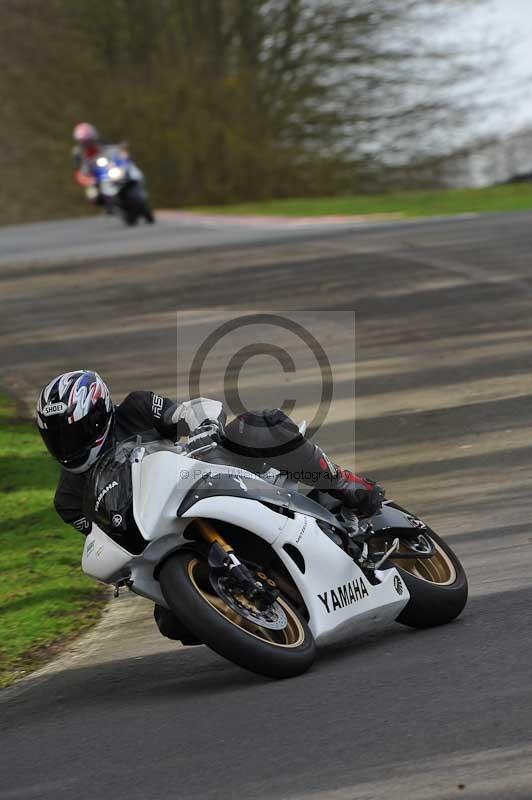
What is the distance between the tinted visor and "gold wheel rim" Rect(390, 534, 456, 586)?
145 cm

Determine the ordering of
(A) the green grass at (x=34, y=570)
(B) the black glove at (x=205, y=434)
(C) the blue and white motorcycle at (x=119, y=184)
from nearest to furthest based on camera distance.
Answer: (B) the black glove at (x=205, y=434), (A) the green grass at (x=34, y=570), (C) the blue and white motorcycle at (x=119, y=184)

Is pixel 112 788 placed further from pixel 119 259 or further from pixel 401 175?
pixel 401 175

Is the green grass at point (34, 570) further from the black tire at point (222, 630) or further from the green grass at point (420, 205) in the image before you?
the green grass at point (420, 205)

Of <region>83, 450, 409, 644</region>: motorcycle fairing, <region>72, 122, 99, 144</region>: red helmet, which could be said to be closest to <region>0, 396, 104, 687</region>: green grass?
<region>83, 450, 409, 644</region>: motorcycle fairing

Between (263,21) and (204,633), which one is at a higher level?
(263,21)

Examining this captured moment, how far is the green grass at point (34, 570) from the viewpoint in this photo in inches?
304

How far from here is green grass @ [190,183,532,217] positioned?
27.9 metres

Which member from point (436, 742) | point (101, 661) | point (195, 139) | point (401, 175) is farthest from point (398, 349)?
point (401, 175)

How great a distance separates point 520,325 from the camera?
594 inches

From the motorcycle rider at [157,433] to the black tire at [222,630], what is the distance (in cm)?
52

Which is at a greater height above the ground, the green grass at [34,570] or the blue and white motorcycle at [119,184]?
the blue and white motorcycle at [119,184]

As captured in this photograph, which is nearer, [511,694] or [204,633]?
[511,694]

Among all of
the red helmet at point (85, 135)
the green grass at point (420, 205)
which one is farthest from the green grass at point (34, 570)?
the red helmet at point (85, 135)

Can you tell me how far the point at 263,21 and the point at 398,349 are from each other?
36537mm
